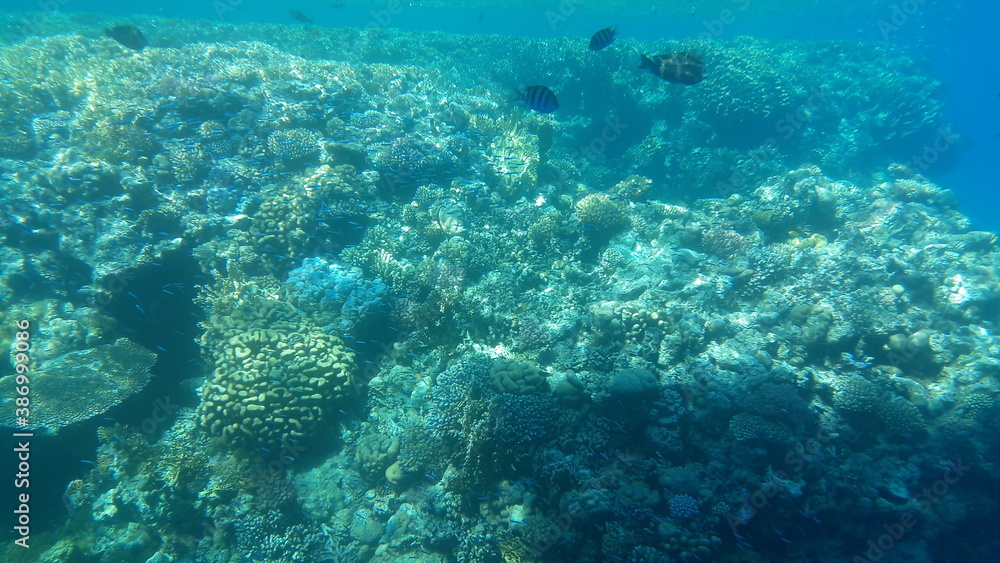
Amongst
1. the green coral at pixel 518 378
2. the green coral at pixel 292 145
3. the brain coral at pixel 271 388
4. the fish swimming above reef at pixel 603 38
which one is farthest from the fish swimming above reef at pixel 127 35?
the green coral at pixel 518 378

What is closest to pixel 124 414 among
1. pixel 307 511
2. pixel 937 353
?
pixel 307 511

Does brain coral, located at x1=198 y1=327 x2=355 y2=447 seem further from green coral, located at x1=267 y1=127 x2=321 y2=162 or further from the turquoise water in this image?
green coral, located at x1=267 y1=127 x2=321 y2=162

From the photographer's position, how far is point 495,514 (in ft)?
17.4

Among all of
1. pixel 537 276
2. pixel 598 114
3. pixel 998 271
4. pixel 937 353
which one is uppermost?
pixel 598 114

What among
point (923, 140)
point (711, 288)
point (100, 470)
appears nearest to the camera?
point (100, 470)

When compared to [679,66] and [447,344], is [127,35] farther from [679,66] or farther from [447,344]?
[679,66]

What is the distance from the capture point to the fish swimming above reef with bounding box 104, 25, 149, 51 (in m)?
12.7

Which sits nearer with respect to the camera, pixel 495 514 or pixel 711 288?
pixel 495 514

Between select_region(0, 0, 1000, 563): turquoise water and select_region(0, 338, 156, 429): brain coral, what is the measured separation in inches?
1.7

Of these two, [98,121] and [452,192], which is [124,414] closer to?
[452,192]

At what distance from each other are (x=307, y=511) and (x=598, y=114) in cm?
1620

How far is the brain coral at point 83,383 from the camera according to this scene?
235 inches

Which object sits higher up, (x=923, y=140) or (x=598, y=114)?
(x=923, y=140)

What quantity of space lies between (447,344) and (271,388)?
116 inches
